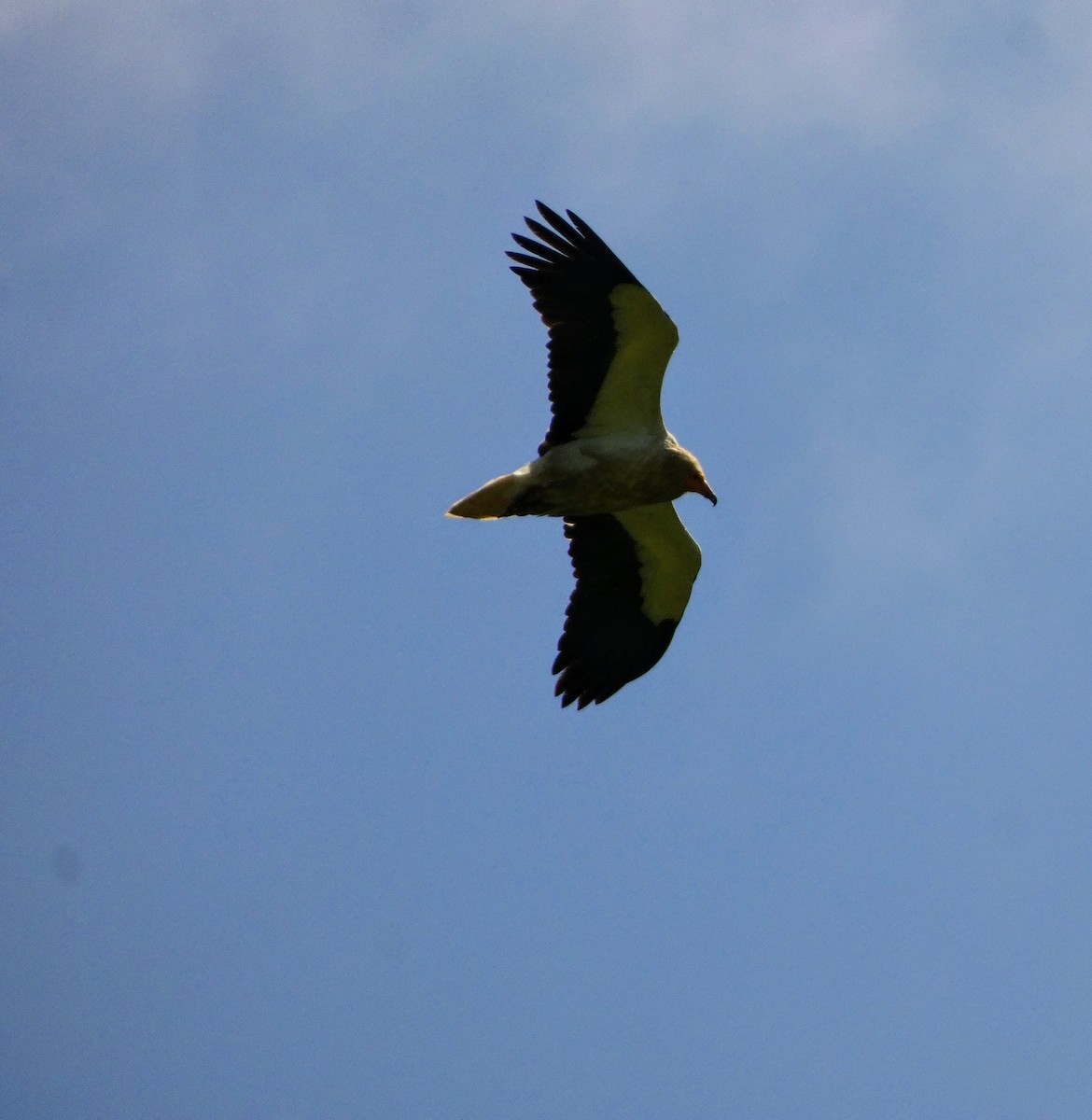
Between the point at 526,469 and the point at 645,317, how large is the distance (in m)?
1.40

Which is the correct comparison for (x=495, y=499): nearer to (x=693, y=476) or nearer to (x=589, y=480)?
(x=589, y=480)

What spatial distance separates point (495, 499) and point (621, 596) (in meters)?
1.46

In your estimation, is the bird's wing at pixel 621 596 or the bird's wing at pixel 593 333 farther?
the bird's wing at pixel 621 596

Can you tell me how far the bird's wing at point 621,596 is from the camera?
10.7 meters

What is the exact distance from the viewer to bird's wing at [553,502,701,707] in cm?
1070

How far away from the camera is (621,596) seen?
428 inches

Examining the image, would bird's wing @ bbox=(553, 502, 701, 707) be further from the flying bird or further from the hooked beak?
the hooked beak

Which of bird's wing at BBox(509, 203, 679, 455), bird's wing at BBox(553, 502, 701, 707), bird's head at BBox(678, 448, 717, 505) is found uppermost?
bird's wing at BBox(509, 203, 679, 455)

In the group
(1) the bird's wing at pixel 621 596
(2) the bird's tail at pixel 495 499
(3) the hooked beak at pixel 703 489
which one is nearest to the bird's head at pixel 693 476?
(3) the hooked beak at pixel 703 489

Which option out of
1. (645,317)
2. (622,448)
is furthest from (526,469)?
(645,317)

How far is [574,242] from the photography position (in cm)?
977

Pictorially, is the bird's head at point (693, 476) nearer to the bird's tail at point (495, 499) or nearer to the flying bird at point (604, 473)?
the flying bird at point (604, 473)

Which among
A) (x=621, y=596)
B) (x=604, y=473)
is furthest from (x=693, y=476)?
(x=621, y=596)

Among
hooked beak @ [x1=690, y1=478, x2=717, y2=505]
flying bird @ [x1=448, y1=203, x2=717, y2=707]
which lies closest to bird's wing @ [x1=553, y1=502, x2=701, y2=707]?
flying bird @ [x1=448, y1=203, x2=717, y2=707]
